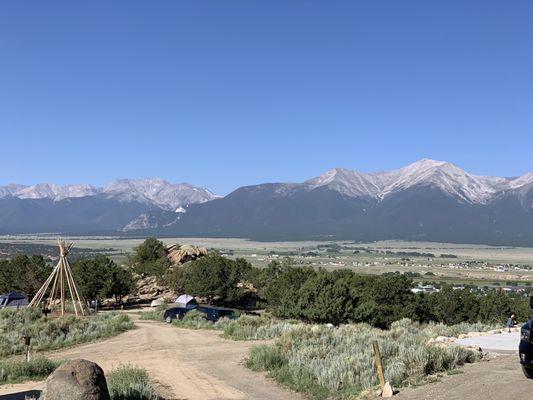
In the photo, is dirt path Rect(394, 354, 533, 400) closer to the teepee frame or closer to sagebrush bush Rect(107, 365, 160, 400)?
sagebrush bush Rect(107, 365, 160, 400)

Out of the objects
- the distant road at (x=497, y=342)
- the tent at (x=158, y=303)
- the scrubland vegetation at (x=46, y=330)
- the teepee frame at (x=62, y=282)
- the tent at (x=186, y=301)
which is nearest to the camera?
the distant road at (x=497, y=342)

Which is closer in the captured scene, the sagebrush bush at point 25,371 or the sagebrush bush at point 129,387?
the sagebrush bush at point 129,387

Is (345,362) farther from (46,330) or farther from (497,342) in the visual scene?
(46,330)

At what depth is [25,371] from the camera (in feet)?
58.9

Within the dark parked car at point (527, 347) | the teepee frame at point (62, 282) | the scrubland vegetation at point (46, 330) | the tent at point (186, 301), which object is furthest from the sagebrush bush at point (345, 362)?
the tent at point (186, 301)

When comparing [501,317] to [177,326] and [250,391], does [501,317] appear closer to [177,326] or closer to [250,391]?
[177,326]

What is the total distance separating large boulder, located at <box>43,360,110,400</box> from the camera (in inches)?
443

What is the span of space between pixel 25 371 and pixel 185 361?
5628 millimetres

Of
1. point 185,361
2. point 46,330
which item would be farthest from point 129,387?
point 46,330

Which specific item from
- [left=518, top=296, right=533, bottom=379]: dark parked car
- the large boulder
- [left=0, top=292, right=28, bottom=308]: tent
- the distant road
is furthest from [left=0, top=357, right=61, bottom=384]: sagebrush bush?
[left=0, top=292, right=28, bottom=308]: tent

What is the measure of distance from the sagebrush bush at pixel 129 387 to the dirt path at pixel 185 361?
0.85 m

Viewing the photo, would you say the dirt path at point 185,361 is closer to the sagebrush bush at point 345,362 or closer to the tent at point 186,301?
the sagebrush bush at point 345,362

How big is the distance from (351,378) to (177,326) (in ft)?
66.7

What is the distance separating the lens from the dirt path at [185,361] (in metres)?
15.8
